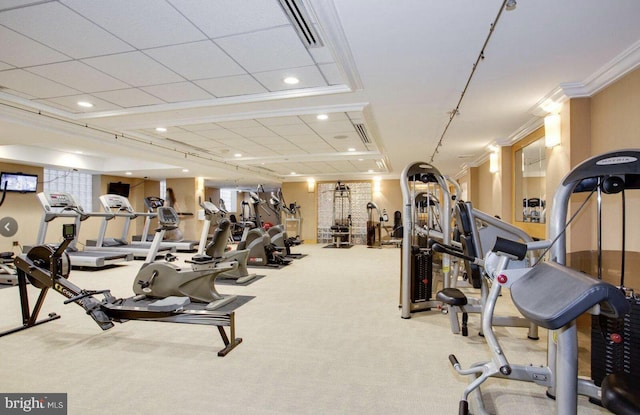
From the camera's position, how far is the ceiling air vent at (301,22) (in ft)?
7.34

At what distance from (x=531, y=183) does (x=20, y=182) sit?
10740 millimetres

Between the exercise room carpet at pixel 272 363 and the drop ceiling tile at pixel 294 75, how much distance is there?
260 centimetres

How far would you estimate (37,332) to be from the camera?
10.5 ft

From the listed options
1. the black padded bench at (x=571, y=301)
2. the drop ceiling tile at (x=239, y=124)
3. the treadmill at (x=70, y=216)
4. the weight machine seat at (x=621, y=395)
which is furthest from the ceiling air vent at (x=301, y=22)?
the treadmill at (x=70, y=216)

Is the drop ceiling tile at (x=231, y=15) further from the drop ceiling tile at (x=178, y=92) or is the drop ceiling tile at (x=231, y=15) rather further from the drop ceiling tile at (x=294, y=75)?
the drop ceiling tile at (x=178, y=92)

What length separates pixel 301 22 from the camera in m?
2.45

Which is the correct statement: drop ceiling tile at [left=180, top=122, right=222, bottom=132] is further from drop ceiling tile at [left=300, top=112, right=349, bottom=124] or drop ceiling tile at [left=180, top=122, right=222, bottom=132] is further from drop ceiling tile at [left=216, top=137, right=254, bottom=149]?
drop ceiling tile at [left=300, top=112, right=349, bottom=124]

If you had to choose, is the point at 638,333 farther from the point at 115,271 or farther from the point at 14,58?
the point at 115,271

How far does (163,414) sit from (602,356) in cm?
275

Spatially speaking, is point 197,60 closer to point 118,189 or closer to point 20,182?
point 20,182

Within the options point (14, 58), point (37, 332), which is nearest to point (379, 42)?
point (14, 58)

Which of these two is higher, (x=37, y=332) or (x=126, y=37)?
(x=126, y=37)

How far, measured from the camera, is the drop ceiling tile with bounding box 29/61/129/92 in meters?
3.21

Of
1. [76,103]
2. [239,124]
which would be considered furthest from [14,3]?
[239,124]
